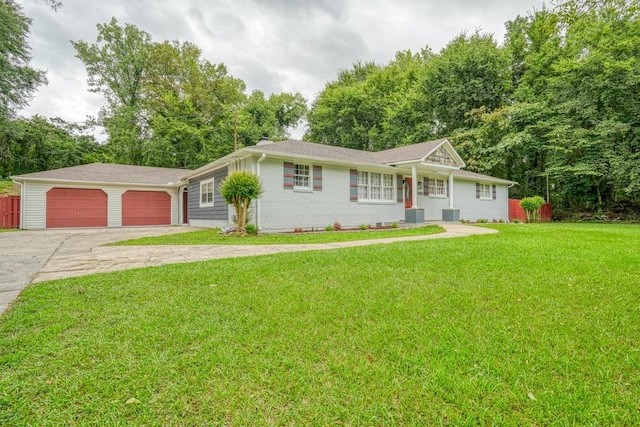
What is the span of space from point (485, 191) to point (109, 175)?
2060 centimetres

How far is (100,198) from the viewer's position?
1523 centimetres

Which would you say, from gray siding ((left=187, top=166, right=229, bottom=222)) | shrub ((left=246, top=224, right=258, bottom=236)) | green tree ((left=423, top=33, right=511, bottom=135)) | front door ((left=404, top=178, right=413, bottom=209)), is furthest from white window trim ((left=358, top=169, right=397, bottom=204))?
green tree ((left=423, top=33, right=511, bottom=135))

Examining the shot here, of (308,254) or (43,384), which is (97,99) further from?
(43,384)

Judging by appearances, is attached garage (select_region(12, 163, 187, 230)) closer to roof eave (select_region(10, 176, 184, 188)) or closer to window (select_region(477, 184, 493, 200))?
roof eave (select_region(10, 176, 184, 188))

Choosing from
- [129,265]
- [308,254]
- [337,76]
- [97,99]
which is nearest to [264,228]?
[308,254]

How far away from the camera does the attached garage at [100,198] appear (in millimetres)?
13727

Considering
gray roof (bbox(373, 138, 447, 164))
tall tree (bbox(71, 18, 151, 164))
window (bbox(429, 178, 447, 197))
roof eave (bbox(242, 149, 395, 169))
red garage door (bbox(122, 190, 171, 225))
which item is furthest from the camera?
tall tree (bbox(71, 18, 151, 164))

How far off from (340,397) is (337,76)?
1374 inches

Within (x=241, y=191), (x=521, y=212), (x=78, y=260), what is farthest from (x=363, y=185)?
(x=521, y=212)

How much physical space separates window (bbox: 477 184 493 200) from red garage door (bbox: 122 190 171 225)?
17635 millimetres

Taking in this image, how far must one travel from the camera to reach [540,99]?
19484 mm

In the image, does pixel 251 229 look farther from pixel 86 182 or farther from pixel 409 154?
pixel 86 182

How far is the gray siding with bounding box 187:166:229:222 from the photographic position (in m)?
12.2

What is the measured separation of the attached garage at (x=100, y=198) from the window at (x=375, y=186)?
369 inches
